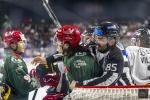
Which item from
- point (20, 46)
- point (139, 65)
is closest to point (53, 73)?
point (20, 46)

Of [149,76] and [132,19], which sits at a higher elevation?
[132,19]

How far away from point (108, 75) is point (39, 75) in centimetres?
116

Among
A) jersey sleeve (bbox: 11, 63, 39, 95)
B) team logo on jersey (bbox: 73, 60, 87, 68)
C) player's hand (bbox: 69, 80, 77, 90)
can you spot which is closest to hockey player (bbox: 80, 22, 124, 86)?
team logo on jersey (bbox: 73, 60, 87, 68)

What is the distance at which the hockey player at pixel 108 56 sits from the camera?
4086 mm

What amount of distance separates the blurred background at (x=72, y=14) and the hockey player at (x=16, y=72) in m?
12.8

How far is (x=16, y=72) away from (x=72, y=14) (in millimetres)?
15144

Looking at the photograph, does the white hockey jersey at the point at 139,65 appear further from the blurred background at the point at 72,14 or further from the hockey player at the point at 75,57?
the blurred background at the point at 72,14

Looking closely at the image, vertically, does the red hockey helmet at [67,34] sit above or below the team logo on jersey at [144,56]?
above

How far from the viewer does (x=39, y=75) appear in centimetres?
500

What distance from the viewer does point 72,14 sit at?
19328 millimetres

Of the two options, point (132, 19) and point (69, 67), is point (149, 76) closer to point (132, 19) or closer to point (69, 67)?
point (69, 67)

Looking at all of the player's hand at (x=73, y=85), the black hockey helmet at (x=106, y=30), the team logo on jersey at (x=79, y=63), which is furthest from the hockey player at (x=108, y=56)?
the player's hand at (x=73, y=85)

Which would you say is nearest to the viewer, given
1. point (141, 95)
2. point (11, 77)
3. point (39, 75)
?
point (141, 95)

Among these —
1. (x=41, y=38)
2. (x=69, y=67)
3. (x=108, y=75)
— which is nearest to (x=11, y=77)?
(x=69, y=67)
